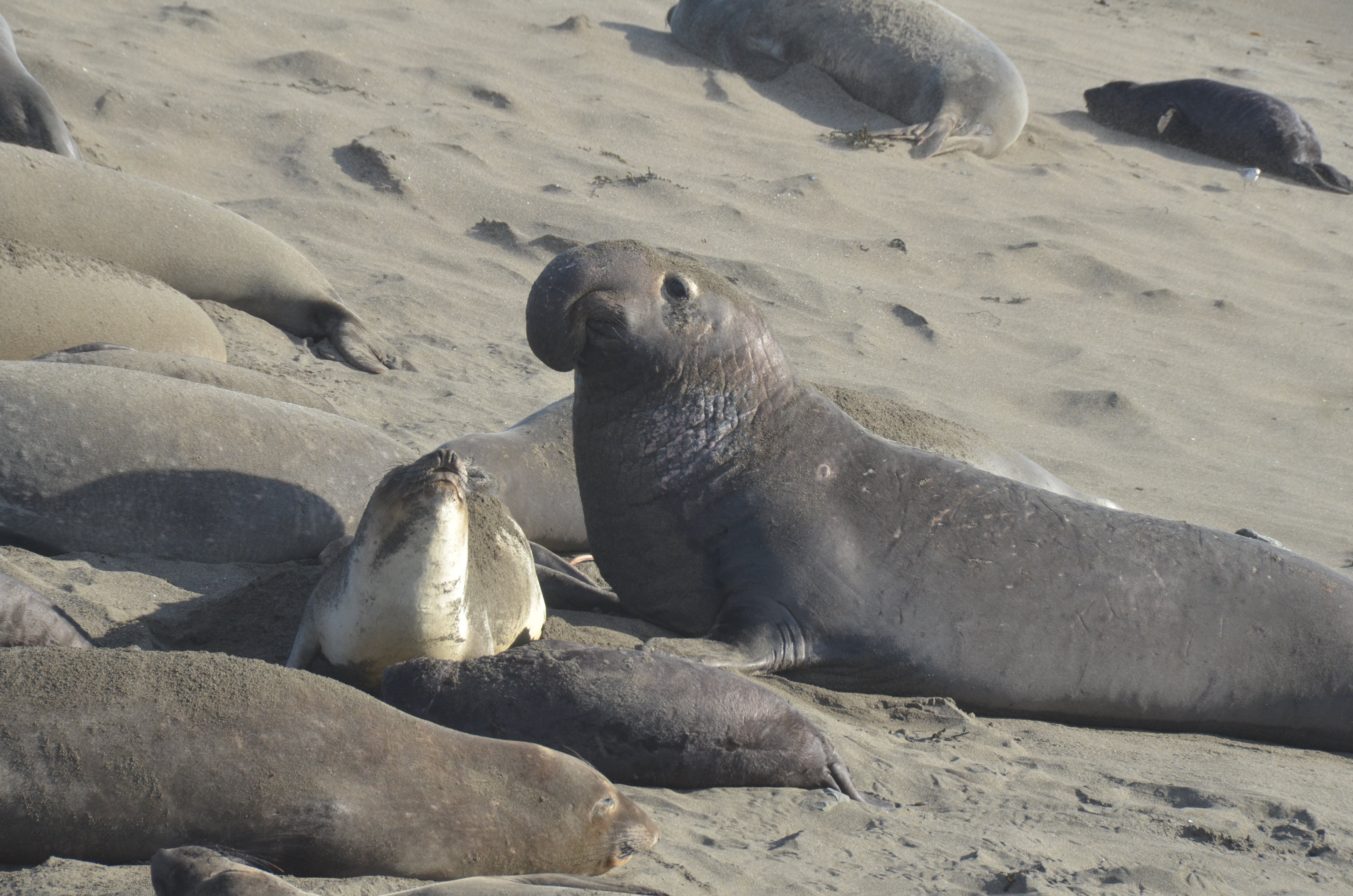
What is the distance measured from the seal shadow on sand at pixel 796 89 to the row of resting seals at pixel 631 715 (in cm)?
783

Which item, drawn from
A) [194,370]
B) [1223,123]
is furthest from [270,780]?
[1223,123]

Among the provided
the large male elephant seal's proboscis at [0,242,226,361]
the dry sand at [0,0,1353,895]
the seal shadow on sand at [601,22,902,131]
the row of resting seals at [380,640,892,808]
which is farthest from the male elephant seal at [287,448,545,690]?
the seal shadow on sand at [601,22,902,131]

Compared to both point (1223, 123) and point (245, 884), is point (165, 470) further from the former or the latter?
point (1223, 123)

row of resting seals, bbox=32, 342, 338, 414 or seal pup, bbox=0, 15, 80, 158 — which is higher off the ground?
seal pup, bbox=0, 15, 80, 158

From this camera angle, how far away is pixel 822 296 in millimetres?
7246

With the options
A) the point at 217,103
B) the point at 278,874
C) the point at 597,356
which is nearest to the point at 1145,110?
the point at 217,103

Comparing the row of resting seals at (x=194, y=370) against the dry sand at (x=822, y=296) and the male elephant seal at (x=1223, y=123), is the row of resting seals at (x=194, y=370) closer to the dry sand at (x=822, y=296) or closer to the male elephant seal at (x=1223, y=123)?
the dry sand at (x=822, y=296)

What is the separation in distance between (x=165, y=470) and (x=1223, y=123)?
985 cm

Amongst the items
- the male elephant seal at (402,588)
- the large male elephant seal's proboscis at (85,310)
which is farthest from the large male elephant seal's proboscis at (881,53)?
the male elephant seal at (402,588)

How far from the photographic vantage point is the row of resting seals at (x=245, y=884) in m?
1.95

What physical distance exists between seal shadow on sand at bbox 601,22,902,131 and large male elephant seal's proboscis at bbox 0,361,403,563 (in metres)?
6.71

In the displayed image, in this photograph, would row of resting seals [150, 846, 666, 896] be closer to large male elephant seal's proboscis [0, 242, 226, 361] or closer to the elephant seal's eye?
the elephant seal's eye

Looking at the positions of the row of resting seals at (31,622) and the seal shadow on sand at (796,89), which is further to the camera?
the seal shadow on sand at (796,89)

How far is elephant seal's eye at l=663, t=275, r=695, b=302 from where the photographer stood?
3.83 metres
